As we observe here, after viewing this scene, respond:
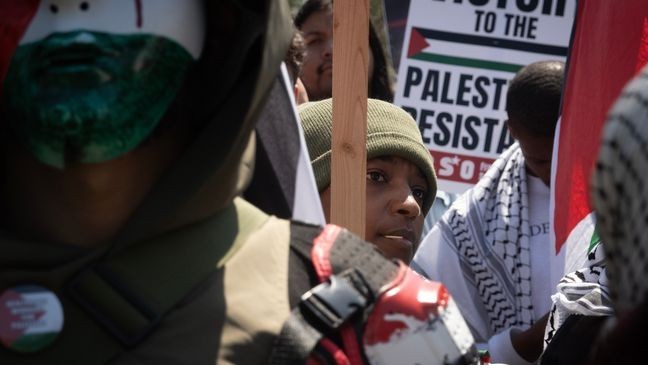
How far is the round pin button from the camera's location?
7.20 feet

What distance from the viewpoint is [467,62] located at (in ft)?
21.1

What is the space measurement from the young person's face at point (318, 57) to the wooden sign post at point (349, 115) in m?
2.12

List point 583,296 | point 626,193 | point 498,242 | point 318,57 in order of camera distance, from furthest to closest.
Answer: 1. point 318,57
2. point 498,242
3. point 583,296
4. point 626,193

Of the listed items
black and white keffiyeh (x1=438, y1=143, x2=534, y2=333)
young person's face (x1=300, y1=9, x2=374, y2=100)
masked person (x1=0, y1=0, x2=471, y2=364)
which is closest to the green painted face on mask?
masked person (x1=0, y1=0, x2=471, y2=364)

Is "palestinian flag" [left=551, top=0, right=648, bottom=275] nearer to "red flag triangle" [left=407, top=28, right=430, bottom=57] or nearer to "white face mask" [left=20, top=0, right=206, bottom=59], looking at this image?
"red flag triangle" [left=407, top=28, right=430, bottom=57]

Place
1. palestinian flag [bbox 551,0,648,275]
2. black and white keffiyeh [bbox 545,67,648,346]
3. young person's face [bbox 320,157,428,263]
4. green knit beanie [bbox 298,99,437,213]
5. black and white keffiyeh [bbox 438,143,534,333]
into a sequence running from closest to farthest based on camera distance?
black and white keffiyeh [bbox 545,67,648,346] < green knit beanie [bbox 298,99,437,213] < young person's face [bbox 320,157,428,263] < palestinian flag [bbox 551,0,648,275] < black and white keffiyeh [bbox 438,143,534,333]

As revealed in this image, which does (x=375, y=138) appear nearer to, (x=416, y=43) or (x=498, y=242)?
(x=498, y=242)

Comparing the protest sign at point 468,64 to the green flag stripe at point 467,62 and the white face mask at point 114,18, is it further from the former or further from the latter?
the white face mask at point 114,18

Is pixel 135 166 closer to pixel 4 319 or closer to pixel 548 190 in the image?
pixel 4 319

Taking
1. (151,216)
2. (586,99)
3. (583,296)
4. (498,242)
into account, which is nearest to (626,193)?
(151,216)

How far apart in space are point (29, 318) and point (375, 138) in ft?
5.64

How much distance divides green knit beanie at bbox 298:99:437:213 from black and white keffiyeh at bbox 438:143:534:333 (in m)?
1.15

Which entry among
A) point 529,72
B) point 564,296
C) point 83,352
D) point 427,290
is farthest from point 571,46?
point 83,352

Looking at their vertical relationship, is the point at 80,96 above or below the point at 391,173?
above
